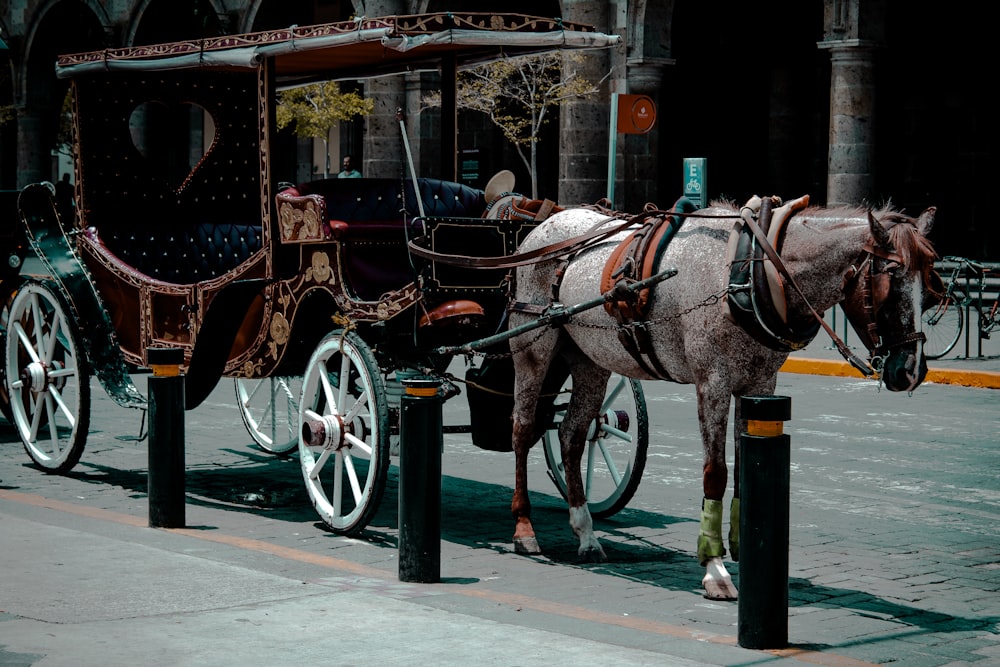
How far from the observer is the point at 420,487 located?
6926mm

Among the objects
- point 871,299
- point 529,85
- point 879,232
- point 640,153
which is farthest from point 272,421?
point 529,85

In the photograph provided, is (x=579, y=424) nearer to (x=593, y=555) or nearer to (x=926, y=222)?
(x=593, y=555)

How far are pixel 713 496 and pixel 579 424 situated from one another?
4.51 feet

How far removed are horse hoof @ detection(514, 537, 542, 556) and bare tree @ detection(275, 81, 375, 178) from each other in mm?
23170

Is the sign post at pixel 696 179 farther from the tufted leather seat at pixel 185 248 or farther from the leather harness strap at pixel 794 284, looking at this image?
the leather harness strap at pixel 794 284

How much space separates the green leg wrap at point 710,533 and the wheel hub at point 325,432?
2.34m

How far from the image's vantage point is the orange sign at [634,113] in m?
18.8

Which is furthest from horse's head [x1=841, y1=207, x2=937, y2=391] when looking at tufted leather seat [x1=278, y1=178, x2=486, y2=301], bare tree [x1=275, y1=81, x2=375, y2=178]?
bare tree [x1=275, y1=81, x2=375, y2=178]

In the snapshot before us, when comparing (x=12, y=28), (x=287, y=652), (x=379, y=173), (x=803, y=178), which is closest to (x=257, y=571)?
(x=287, y=652)

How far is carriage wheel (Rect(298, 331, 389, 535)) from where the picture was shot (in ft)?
25.7

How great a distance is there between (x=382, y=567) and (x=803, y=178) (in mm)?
26178

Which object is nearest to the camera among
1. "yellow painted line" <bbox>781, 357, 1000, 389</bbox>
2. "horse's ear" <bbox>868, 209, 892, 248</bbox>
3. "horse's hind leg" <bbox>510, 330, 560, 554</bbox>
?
"horse's ear" <bbox>868, 209, 892, 248</bbox>

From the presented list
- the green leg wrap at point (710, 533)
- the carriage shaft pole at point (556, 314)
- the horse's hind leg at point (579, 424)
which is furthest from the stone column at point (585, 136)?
the green leg wrap at point (710, 533)

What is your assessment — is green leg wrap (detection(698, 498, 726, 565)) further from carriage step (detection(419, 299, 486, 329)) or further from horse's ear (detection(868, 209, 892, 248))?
carriage step (detection(419, 299, 486, 329))
